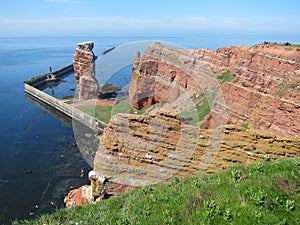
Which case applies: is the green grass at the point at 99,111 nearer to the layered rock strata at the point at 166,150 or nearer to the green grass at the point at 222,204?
the layered rock strata at the point at 166,150

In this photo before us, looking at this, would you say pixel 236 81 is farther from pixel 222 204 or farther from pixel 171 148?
pixel 222 204

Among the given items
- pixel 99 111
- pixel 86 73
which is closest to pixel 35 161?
pixel 99 111

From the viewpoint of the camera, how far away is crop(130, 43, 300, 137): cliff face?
75.7ft

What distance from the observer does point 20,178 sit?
95.3ft

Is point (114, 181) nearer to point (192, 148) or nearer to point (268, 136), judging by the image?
point (192, 148)

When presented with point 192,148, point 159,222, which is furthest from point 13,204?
point 159,222

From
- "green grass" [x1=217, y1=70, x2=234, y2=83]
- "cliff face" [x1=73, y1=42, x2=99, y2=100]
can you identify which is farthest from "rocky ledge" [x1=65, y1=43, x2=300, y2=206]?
"cliff face" [x1=73, y1=42, x2=99, y2=100]

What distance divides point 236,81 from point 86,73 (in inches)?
1459

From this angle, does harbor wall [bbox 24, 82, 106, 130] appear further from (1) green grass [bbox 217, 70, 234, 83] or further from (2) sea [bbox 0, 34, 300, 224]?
(1) green grass [bbox 217, 70, 234, 83]

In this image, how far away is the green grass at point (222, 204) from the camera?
232 inches

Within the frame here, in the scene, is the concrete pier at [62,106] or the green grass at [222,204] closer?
the green grass at [222,204]

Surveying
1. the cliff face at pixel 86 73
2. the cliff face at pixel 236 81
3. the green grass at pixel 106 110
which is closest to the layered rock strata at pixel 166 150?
the cliff face at pixel 236 81

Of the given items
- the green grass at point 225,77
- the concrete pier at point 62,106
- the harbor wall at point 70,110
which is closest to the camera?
the green grass at point 225,77

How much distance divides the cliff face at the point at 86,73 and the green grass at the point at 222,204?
161ft
